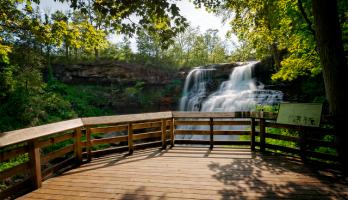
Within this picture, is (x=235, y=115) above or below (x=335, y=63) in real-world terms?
below

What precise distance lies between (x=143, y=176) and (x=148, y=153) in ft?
5.96

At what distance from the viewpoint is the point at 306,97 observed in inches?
519

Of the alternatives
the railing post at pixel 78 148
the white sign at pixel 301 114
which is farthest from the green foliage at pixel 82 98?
the white sign at pixel 301 114

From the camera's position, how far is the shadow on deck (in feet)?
12.6

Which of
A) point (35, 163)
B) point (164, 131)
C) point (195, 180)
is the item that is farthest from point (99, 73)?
point (195, 180)

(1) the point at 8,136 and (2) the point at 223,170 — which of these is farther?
(2) the point at 223,170

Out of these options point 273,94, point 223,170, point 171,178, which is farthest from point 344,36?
point 273,94

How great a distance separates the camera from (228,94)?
56.6 ft

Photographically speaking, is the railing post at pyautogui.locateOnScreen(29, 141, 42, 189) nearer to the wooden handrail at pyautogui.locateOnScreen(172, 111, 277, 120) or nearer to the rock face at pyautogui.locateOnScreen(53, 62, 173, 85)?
the wooden handrail at pyautogui.locateOnScreen(172, 111, 277, 120)

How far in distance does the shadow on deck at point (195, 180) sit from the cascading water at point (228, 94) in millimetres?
7818

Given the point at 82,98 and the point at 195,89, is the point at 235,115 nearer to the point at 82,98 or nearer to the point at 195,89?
the point at 195,89

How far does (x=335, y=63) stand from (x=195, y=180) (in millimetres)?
3410

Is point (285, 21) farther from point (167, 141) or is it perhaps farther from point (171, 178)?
point (171, 178)

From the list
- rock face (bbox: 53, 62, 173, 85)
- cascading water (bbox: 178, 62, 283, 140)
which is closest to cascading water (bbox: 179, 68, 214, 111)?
cascading water (bbox: 178, 62, 283, 140)
